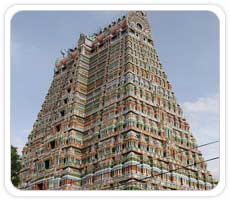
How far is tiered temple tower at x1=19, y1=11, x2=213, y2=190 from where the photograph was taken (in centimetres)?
2789

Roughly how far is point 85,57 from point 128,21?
17.1 ft

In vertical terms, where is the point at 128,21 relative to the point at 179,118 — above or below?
above

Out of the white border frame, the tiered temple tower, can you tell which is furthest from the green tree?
the white border frame

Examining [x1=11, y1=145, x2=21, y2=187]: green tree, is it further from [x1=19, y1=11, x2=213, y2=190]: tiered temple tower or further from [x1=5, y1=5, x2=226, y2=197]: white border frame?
[x1=5, y1=5, x2=226, y2=197]: white border frame

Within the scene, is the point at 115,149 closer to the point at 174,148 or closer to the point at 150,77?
the point at 174,148

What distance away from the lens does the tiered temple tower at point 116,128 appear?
2789 centimetres

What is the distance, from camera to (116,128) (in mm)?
29375
